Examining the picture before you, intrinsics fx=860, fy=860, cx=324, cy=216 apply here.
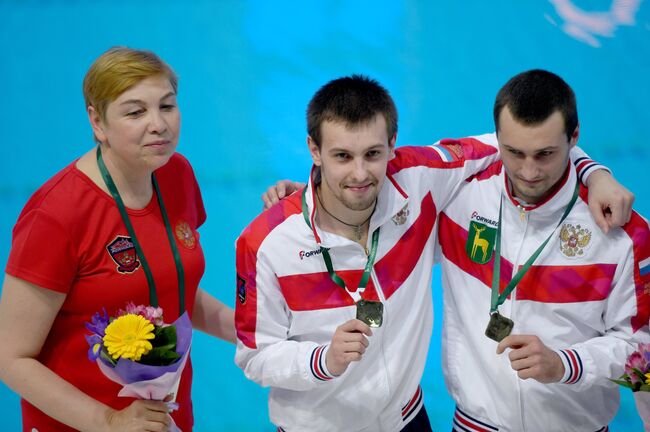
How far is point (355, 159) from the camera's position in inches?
111

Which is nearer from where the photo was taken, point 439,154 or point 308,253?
point 308,253

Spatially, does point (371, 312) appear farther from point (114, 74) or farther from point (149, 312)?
point (114, 74)

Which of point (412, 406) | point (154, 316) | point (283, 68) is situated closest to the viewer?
point (154, 316)

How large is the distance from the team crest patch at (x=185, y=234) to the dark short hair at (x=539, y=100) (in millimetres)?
1169

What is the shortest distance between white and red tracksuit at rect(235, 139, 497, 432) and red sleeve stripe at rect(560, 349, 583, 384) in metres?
0.53

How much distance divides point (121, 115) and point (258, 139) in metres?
4.84

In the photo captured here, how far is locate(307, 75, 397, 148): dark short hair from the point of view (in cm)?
286

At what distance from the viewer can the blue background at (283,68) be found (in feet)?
24.1

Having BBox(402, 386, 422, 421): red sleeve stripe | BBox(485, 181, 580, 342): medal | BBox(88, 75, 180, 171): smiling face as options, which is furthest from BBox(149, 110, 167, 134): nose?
BBox(402, 386, 422, 421): red sleeve stripe

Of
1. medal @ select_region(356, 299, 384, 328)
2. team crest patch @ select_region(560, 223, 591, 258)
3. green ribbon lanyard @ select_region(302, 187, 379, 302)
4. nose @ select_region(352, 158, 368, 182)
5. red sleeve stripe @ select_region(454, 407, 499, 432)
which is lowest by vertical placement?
red sleeve stripe @ select_region(454, 407, 499, 432)

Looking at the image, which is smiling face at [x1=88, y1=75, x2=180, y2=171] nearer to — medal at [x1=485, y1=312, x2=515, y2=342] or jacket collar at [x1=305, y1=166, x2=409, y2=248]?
jacket collar at [x1=305, y1=166, x2=409, y2=248]

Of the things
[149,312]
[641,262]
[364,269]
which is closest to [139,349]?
[149,312]

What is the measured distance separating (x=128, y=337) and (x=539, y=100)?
4.93 ft

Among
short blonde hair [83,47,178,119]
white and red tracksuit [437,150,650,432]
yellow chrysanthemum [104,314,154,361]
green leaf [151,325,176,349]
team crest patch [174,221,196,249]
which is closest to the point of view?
yellow chrysanthemum [104,314,154,361]
